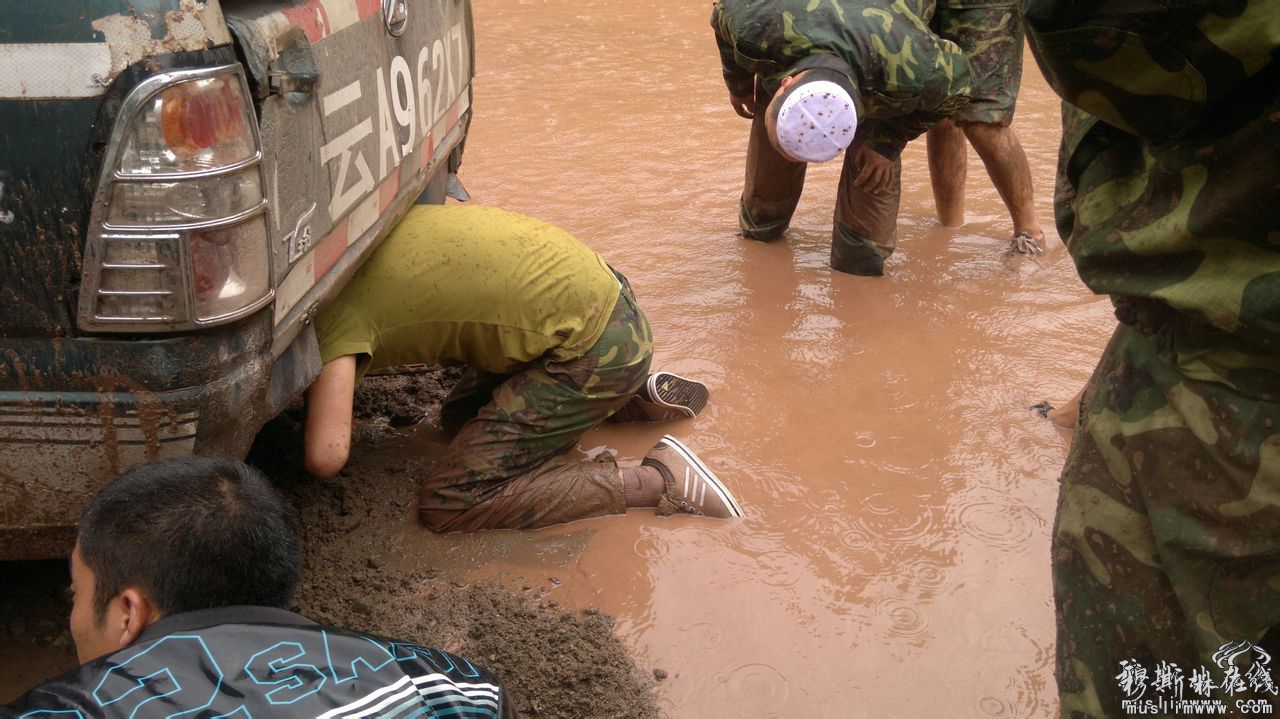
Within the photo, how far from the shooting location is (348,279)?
244cm

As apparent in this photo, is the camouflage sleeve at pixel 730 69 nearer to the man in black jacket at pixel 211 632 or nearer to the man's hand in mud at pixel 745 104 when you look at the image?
the man's hand in mud at pixel 745 104

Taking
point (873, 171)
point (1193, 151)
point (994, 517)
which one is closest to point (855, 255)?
point (873, 171)

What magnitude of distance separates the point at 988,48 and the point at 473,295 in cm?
266

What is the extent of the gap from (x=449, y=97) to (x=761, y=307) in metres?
1.46

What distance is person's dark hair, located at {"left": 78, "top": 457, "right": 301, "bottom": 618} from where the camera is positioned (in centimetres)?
152

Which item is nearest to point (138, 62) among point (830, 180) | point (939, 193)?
point (939, 193)

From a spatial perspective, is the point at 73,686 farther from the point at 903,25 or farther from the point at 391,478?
the point at 903,25

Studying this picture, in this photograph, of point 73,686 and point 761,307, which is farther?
point 761,307

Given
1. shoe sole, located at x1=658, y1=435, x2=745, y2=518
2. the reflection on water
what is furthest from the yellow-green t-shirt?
the reflection on water

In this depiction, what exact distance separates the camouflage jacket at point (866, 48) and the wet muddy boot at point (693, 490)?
165 centimetres

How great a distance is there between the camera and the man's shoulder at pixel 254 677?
4.15 ft

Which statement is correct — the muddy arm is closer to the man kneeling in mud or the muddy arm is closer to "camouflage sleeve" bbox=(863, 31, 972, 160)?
the man kneeling in mud

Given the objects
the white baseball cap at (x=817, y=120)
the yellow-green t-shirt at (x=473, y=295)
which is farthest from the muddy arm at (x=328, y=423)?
the white baseball cap at (x=817, y=120)

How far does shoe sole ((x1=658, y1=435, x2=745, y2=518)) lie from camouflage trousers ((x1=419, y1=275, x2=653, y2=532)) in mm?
179
